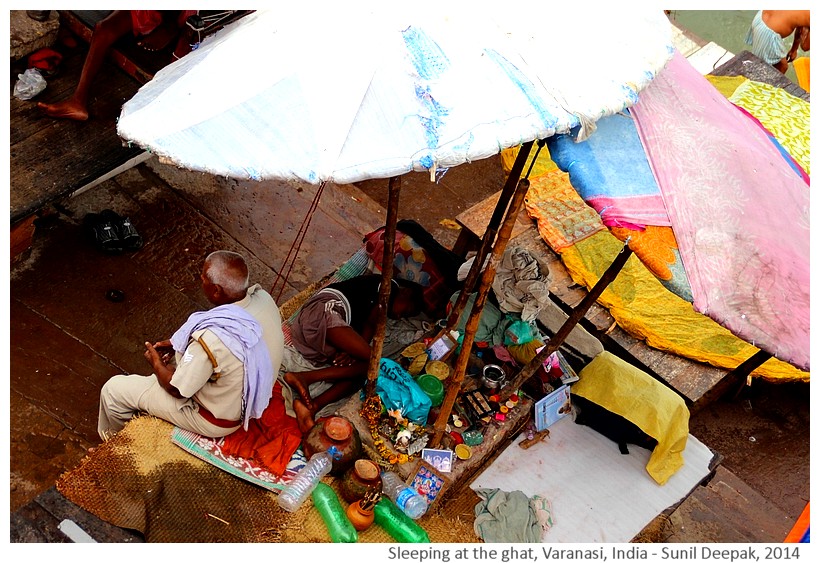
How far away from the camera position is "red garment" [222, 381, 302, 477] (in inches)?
170

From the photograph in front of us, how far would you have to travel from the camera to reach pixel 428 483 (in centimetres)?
438

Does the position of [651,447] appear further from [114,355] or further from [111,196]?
[111,196]

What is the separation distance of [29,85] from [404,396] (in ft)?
10.7

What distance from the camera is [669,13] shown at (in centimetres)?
946

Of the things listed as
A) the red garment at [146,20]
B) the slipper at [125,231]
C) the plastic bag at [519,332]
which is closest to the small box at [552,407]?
the plastic bag at [519,332]

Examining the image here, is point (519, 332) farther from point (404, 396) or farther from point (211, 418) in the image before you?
point (211, 418)

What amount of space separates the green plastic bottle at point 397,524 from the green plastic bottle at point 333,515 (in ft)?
0.48

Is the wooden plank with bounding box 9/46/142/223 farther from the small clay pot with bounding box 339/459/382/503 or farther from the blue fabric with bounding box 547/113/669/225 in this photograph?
the blue fabric with bounding box 547/113/669/225

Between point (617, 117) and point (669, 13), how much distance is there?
664 cm

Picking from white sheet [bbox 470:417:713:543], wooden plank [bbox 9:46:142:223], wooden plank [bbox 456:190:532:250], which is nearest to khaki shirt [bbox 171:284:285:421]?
white sheet [bbox 470:417:713:543]

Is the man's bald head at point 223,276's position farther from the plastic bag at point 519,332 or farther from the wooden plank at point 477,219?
the wooden plank at point 477,219

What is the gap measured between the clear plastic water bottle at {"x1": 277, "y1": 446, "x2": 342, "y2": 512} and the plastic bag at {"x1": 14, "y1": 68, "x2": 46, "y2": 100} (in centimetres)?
316
